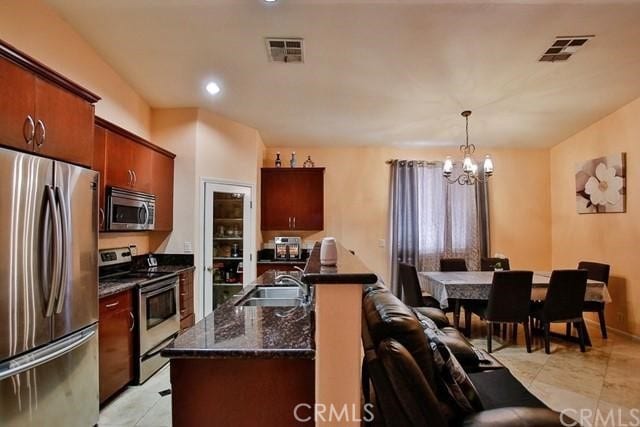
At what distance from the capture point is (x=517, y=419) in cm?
148

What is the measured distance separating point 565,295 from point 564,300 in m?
0.06

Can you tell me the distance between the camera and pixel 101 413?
2672 millimetres

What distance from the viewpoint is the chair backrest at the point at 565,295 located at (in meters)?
3.80

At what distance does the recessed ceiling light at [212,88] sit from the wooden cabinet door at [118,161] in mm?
1030

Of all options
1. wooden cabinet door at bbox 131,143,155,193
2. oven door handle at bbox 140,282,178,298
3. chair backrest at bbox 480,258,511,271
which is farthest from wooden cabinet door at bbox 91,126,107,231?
A: chair backrest at bbox 480,258,511,271

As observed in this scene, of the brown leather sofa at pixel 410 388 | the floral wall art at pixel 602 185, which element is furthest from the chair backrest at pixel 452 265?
the brown leather sofa at pixel 410 388

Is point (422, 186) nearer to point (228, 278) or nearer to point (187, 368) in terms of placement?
point (228, 278)

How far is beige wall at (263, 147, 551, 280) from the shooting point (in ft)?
19.6

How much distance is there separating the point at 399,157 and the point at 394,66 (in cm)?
260

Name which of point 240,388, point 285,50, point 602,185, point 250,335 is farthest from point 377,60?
point 602,185

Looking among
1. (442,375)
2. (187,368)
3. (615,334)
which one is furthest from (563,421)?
(615,334)

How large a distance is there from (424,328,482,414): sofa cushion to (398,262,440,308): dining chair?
250 cm

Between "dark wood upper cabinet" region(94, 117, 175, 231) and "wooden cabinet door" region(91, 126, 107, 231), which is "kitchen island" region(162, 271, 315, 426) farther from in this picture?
"dark wood upper cabinet" region(94, 117, 175, 231)

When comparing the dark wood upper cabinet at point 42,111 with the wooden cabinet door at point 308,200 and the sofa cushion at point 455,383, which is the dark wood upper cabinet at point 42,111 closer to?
the sofa cushion at point 455,383
